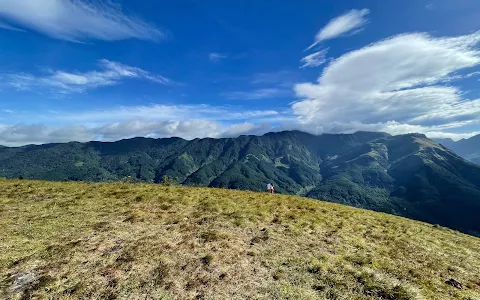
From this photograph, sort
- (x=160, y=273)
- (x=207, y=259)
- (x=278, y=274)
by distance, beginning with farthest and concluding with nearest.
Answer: (x=207, y=259)
(x=278, y=274)
(x=160, y=273)

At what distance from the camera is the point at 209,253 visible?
18.3 m

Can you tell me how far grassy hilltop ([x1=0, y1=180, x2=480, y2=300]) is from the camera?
1451cm

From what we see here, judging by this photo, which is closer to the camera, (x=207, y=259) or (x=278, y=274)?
(x=278, y=274)

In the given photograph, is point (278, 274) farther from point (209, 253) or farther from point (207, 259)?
point (209, 253)

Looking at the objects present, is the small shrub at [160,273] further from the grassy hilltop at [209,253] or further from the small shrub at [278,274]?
the small shrub at [278,274]

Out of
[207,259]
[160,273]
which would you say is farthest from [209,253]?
[160,273]

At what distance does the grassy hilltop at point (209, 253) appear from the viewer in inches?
571

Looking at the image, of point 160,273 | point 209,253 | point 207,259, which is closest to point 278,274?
point 207,259

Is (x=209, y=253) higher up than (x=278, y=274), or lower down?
higher up

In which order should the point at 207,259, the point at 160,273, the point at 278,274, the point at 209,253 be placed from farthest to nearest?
the point at 209,253 → the point at 207,259 → the point at 278,274 → the point at 160,273

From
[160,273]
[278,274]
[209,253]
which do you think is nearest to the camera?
[160,273]

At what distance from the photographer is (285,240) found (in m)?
21.6

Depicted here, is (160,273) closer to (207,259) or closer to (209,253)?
(207,259)

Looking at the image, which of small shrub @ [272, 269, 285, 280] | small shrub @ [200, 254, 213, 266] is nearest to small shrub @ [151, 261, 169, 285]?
small shrub @ [200, 254, 213, 266]
